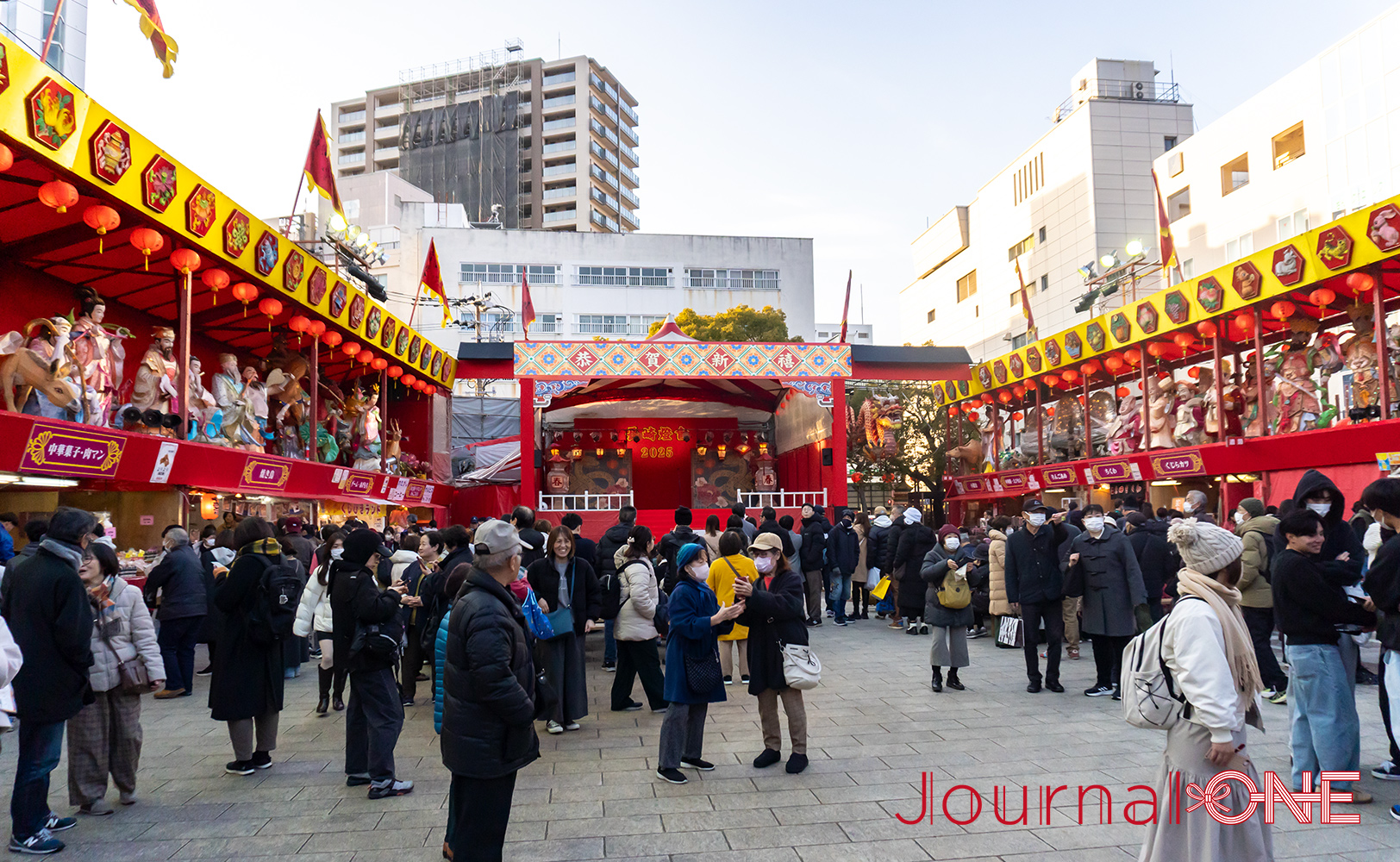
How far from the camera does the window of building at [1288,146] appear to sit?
2531 centimetres

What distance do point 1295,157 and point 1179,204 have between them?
5390 mm

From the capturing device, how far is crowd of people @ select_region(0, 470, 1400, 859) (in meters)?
3.54

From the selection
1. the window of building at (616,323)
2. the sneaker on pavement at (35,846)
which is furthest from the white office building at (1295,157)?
the sneaker on pavement at (35,846)

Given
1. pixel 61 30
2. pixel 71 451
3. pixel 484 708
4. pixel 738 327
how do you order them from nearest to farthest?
1. pixel 484 708
2. pixel 71 451
3. pixel 61 30
4. pixel 738 327

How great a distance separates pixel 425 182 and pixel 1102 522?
54991mm

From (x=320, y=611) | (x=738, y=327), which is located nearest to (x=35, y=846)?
(x=320, y=611)

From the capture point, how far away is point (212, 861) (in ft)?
13.8

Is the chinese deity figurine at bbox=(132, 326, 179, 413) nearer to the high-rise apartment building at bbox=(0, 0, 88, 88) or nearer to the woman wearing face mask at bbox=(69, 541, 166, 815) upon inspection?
the woman wearing face mask at bbox=(69, 541, 166, 815)

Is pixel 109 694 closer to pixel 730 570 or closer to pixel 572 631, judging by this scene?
pixel 572 631

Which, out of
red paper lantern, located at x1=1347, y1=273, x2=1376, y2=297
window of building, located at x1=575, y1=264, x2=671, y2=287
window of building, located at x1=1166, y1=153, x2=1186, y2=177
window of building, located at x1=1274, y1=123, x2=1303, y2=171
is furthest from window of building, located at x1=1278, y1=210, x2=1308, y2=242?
window of building, located at x1=575, y1=264, x2=671, y2=287

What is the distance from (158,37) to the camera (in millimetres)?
9773

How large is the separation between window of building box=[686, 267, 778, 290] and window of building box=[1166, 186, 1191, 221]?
18927 mm

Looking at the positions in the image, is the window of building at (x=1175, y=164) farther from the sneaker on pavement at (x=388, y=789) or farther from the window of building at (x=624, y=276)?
the sneaker on pavement at (x=388, y=789)

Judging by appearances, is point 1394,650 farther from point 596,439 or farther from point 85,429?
point 596,439
